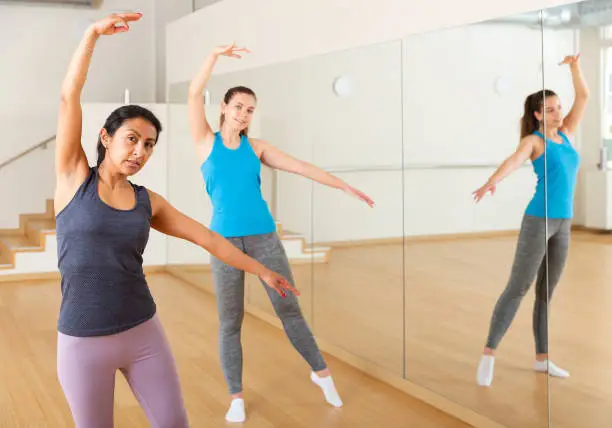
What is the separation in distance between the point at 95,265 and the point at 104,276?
0.13 ft

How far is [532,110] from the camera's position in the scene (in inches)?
145

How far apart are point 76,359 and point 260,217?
6.36 ft

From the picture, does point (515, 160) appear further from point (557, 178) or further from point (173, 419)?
point (173, 419)

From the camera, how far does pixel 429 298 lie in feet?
14.6

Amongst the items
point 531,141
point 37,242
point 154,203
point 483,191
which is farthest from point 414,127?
point 37,242

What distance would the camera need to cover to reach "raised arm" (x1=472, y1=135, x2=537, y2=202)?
373cm

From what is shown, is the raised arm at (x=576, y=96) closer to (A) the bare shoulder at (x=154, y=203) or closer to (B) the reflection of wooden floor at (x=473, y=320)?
(B) the reflection of wooden floor at (x=473, y=320)

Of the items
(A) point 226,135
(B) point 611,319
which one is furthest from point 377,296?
(B) point 611,319

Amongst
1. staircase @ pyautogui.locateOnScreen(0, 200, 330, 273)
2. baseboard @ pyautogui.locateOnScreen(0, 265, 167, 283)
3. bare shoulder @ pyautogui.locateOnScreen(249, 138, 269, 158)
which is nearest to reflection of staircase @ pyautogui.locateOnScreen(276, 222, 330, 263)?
staircase @ pyautogui.locateOnScreen(0, 200, 330, 273)

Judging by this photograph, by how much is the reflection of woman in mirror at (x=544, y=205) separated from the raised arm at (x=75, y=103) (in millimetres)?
1874

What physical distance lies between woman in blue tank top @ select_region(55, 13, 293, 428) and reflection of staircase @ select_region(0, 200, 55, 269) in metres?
6.76

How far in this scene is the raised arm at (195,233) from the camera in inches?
101

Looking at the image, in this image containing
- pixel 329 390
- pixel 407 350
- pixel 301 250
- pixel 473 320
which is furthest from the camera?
pixel 301 250

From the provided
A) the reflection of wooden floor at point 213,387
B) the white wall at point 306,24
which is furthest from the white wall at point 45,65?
the reflection of wooden floor at point 213,387
